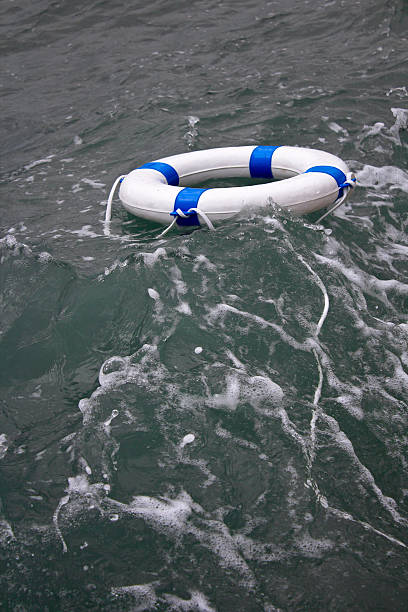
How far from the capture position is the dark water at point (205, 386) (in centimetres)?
200

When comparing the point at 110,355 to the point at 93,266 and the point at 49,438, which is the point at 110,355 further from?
the point at 93,266

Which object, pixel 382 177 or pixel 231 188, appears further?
pixel 382 177

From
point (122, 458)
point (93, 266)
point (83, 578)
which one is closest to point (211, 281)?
point (93, 266)

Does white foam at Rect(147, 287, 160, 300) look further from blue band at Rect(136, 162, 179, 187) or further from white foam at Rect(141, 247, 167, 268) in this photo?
blue band at Rect(136, 162, 179, 187)

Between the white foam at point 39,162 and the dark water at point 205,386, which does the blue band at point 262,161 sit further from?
the white foam at point 39,162

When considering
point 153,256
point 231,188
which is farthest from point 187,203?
point 153,256

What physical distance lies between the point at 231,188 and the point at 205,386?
1388 millimetres

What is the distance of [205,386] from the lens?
8.71 ft

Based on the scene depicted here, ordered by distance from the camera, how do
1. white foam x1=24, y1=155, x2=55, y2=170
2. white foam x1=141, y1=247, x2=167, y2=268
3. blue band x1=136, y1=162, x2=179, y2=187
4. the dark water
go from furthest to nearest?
white foam x1=24, y1=155, x2=55, y2=170 < blue band x1=136, y1=162, x2=179, y2=187 < white foam x1=141, y1=247, x2=167, y2=268 < the dark water

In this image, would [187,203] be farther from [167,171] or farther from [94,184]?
[94,184]

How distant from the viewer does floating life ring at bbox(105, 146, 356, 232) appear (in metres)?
3.49

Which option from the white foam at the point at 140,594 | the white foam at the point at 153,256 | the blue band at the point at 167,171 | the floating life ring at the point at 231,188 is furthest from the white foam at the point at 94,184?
the white foam at the point at 140,594

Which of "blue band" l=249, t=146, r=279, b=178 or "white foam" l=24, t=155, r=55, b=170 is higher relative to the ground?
"white foam" l=24, t=155, r=55, b=170

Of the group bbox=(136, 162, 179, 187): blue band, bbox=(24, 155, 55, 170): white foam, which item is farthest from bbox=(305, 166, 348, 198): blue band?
bbox=(24, 155, 55, 170): white foam
